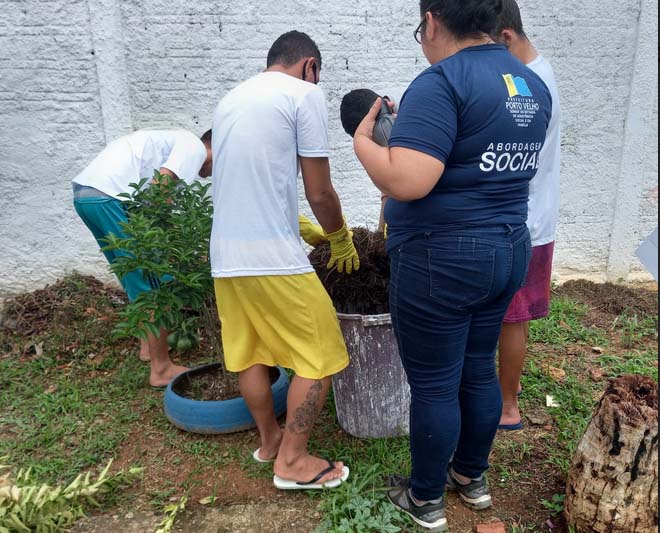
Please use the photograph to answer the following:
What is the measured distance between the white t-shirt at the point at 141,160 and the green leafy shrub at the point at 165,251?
362 mm

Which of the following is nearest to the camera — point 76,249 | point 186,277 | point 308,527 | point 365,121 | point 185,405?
point 365,121

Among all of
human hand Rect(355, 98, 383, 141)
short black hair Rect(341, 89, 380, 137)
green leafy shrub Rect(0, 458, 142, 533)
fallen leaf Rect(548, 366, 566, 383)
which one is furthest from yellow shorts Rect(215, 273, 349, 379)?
fallen leaf Rect(548, 366, 566, 383)

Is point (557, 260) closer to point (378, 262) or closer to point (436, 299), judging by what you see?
point (378, 262)

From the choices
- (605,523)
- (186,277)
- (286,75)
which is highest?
(286,75)

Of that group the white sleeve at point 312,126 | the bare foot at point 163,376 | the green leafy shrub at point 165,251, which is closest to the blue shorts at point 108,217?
the green leafy shrub at point 165,251

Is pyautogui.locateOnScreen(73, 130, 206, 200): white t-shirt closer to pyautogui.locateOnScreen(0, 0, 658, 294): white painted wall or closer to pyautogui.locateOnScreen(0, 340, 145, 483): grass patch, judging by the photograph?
pyautogui.locateOnScreen(0, 0, 658, 294): white painted wall

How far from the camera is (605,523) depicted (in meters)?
1.95

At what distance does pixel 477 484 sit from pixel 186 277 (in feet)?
5.14

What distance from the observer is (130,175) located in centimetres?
317

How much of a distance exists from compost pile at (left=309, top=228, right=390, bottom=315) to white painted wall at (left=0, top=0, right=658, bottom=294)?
199 cm

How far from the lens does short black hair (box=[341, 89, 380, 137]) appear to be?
3.12 metres

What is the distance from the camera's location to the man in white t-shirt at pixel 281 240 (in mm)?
2143

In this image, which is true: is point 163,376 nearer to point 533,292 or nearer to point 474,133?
point 533,292

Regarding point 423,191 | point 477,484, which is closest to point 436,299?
point 423,191
